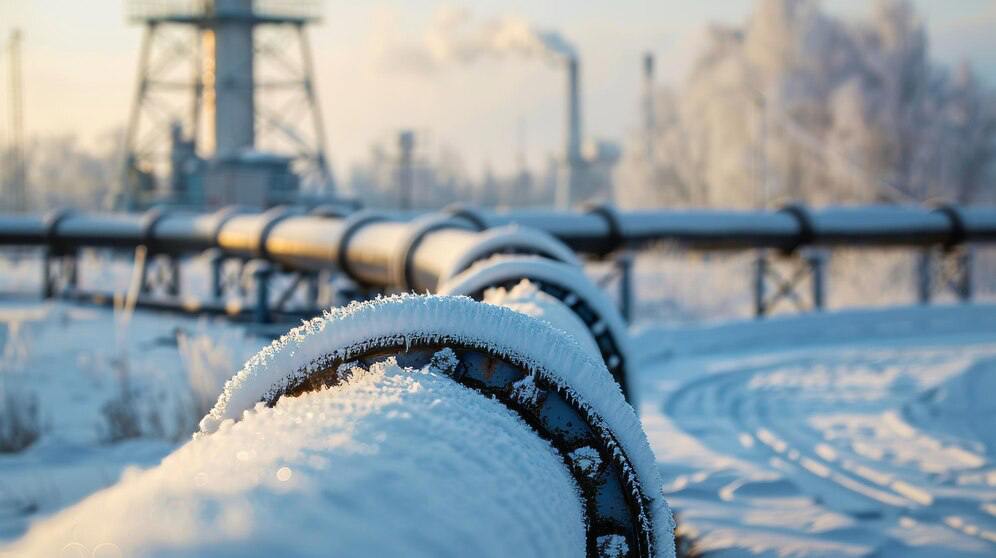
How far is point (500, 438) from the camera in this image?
1.60 metres

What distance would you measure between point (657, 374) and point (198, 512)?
7.74 metres

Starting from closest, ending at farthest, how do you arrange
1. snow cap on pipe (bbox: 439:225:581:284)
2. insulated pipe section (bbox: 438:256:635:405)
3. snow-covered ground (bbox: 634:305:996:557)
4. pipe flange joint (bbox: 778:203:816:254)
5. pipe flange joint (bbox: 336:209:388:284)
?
insulated pipe section (bbox: 438:256:635:405) → snow-covered ground (bbox: 634:305:996:557) → snow cap on pipe (bbox: 439:225:581:284) → pipe flange joint (bbox: 336:209:388:284) → pipe flange joint (bbox: 778:203:816:254)

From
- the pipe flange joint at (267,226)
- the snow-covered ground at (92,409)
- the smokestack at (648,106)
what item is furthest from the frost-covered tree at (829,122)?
the snow-covered ground at (92,409)

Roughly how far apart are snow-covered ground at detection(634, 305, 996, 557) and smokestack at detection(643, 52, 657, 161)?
37.5 metres

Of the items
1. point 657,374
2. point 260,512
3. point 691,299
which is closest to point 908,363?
point 657,374

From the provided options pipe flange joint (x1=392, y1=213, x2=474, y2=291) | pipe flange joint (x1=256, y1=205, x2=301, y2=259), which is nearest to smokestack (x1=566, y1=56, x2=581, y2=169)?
pipe flange joint (x1=256, y1=205, x2=301, y2=259)

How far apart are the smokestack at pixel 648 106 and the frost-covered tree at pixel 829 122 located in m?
1.42

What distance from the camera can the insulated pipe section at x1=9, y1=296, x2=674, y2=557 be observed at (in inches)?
41.6

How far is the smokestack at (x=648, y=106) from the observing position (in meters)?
47.8

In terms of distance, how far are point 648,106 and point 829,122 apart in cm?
1284

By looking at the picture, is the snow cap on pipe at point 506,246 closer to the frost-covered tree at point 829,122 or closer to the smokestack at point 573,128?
the frost-covered tree at point 829,122

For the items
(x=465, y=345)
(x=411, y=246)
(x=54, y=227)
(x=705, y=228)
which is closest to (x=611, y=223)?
(x=705, y=228)

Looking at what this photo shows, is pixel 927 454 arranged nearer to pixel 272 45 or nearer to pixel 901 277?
pixel 901 277

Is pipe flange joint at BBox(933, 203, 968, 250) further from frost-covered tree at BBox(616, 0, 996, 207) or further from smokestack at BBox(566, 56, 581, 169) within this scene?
smokestack at BBox(566, 56, 581, 169)
